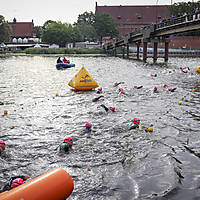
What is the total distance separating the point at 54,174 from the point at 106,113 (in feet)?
20.2

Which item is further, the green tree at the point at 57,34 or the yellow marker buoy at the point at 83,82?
the green tree at the point at 57,34

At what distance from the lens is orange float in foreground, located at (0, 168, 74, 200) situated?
118 inches

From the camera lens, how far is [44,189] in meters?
3.14

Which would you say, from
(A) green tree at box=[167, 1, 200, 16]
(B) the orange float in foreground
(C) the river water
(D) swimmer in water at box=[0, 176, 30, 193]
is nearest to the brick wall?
(A) green tree at box=[167, 1, 200, 16]

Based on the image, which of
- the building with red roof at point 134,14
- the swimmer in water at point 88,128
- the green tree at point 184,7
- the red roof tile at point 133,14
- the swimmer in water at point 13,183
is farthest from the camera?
the red roof tile at point 133,14

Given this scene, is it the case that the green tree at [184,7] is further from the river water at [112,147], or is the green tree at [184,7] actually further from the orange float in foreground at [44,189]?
the orange float in foreground at [44,189]

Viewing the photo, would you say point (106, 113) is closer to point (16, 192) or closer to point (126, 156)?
point (126, 156)

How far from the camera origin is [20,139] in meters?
6.81

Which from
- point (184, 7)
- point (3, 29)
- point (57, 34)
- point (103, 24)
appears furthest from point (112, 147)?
point (103, 24)

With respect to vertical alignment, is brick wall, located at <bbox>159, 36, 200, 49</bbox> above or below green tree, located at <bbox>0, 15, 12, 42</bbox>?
below

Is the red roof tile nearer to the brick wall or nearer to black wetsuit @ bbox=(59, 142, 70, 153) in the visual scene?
the brick wall

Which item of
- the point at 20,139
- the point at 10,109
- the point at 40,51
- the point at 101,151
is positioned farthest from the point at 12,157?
the point at 40,51

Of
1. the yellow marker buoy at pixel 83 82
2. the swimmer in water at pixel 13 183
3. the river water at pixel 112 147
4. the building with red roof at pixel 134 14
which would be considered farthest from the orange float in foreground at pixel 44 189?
the building with red roof at pixel 134 14

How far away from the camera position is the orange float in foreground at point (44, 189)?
299 cm
